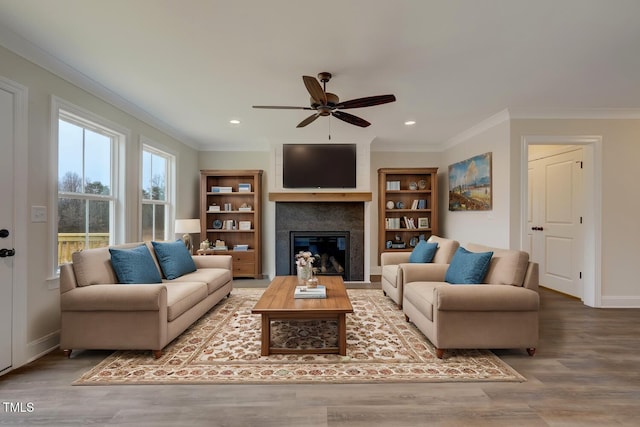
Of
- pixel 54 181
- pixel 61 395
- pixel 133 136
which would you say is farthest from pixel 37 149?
pixel 61 395

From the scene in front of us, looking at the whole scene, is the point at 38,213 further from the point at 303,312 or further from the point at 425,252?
the point at 425,252

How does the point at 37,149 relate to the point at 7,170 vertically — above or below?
above

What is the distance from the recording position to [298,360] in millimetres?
2400

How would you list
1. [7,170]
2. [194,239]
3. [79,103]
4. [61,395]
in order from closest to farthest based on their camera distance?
[61,395]
[7,170]
[79,103]
[194,239]

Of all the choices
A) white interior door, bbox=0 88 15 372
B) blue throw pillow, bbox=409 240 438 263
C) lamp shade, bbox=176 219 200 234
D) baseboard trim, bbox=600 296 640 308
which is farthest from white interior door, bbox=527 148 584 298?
white interior door, bbox=0 88 15 372

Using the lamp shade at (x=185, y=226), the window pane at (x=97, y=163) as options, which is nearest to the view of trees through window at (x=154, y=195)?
the lamp shade at (x=185, y=226)

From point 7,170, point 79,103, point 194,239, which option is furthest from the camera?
point 194,239

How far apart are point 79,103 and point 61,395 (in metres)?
2.51

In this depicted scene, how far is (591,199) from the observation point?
12.8ft

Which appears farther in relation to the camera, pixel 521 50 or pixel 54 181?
pixel 54 181

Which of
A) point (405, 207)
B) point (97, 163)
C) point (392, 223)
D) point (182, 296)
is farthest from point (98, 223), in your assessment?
point (405, 207)

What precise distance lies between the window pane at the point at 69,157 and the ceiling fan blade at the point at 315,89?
2.34 m

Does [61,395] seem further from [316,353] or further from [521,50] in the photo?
[521,50]

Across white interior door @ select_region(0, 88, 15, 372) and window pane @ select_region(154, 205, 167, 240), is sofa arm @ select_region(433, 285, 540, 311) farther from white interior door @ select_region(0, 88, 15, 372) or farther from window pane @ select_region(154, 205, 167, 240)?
window pane @ select_region(154, 205, 167, 240)
